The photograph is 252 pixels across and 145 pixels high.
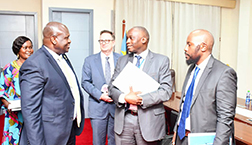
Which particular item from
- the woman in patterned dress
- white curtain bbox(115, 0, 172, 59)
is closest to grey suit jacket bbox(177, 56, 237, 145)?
the woman in patterned dress

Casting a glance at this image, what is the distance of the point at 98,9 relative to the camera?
16.2 feet

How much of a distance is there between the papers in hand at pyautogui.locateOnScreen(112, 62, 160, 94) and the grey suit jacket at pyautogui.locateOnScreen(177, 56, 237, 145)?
1.48 ft

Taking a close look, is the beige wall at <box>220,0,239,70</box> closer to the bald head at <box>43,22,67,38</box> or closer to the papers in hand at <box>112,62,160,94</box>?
the papers in hand at <box>112,62,160,94</box>

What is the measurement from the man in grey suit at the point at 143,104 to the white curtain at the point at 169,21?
2951mm

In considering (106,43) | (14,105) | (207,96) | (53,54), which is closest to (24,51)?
(14,105)

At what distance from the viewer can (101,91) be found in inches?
103

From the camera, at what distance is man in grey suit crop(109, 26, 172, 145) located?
1.94 meters

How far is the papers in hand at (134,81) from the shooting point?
1.97 metres

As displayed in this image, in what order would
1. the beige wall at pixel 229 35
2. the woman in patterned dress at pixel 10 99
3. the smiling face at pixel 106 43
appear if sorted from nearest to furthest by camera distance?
the woman in patterned dress at pixel 10 99 → the smiling face at pixel 106 43 → the beige wall at pixel 229 35

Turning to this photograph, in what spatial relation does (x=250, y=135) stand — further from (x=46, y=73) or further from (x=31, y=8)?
(x=31, y=8)

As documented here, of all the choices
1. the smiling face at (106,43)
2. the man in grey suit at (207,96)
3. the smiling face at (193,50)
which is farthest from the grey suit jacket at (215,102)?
the smiling face at (106,43)

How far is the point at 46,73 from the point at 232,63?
5.70 m

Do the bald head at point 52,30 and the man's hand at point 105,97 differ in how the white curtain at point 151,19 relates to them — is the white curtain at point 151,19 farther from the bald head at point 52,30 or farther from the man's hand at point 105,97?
the bald head at point 52,30

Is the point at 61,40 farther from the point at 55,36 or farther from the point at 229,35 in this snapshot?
the point at 229,35
